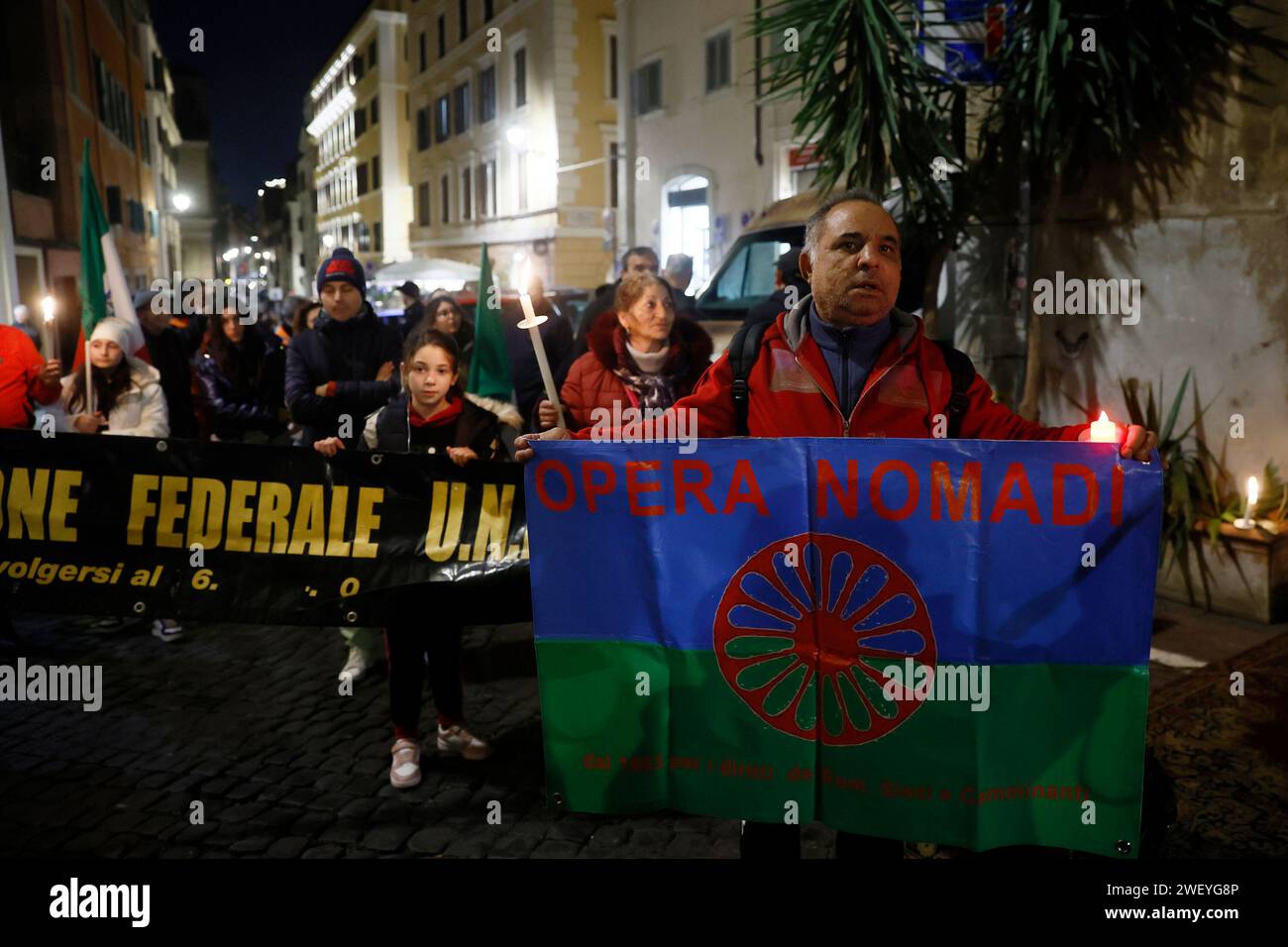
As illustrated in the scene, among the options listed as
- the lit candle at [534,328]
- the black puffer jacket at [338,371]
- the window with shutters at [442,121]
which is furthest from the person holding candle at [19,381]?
the window with shutters at [442,121]

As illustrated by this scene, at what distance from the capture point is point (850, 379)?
2889mm

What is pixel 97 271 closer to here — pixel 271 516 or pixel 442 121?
pixel 271 516

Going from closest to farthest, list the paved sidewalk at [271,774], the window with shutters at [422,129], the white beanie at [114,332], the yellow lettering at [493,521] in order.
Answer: the paved sidewalk at [271,774] < the yellow lettering at [493,521] < the white beanie at [114,332] < the window with shutters at [422,129]

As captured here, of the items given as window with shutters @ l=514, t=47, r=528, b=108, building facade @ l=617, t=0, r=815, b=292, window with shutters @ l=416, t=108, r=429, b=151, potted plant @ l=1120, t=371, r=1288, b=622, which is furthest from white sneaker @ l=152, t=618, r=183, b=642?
window with shutters @ l=416, t=108, r=429, b=151

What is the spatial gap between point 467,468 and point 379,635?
227 centimetres

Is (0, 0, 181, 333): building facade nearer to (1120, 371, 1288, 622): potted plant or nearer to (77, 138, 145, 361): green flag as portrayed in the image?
(77, 138, 145, 361): green flag

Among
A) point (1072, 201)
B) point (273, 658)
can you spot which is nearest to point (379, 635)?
point (273, 658)

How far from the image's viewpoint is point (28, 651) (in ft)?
20.0

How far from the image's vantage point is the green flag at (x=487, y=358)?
4.89m

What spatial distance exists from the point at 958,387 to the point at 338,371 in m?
4.03

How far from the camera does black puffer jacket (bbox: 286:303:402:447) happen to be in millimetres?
5852

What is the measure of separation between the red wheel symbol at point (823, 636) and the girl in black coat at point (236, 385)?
625cm

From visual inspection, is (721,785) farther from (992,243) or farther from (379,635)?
(992,243)

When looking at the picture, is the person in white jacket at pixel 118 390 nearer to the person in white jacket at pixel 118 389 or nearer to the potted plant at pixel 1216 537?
the person in white jacket at pixel 118 389
